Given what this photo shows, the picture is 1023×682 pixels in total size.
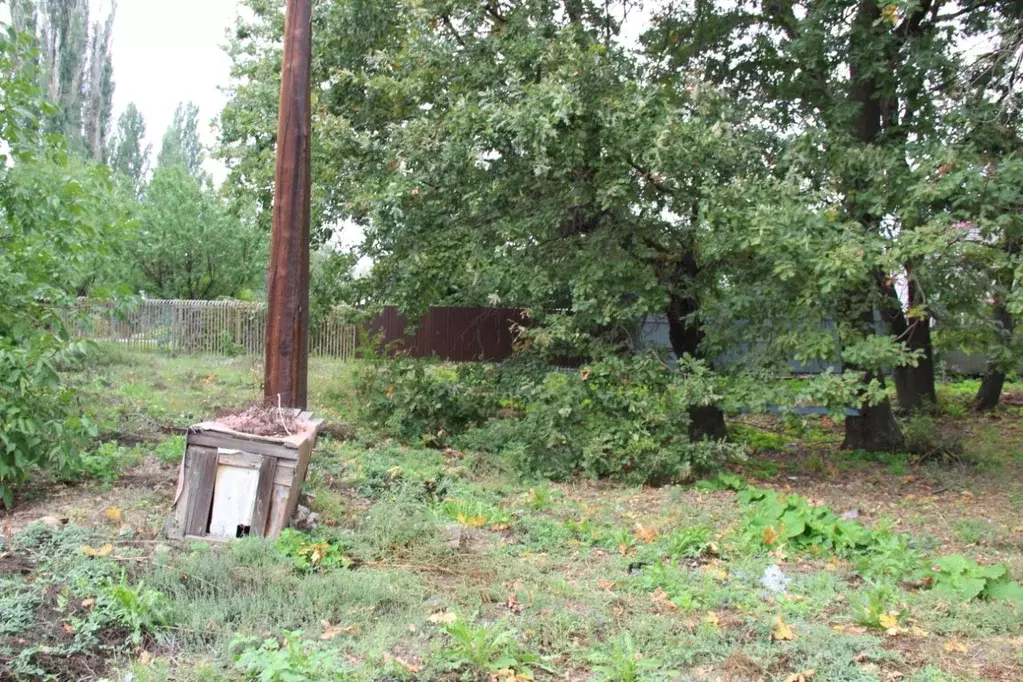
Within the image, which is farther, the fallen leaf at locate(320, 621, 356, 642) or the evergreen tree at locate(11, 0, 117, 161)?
the evergreen tree at locate(11, 0, 117, 161)

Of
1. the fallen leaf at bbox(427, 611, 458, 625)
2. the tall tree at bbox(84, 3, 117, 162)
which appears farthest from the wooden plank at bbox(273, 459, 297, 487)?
the tall tree at bbox(84, 3, 117, 162)

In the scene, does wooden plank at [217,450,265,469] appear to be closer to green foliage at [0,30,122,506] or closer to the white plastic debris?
green foliage at [0,30,122,506]

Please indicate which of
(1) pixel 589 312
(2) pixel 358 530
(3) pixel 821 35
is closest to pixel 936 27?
(3) pixel 821 35

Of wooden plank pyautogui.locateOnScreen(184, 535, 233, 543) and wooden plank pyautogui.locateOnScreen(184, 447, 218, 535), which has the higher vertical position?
wooden plank pyautogui.locateOnScreen(184, 447, 218, 535)

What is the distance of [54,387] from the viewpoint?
6301 millimetres

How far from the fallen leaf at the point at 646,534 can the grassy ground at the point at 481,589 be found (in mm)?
20

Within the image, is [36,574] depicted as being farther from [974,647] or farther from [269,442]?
[974,647]

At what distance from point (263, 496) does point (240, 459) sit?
0.94 feet

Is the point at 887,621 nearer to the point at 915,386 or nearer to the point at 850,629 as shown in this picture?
the point at 850,629

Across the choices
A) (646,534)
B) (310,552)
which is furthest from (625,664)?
(646,534)

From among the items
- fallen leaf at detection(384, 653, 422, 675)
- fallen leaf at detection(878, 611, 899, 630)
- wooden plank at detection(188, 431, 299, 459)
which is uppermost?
wooden plank at detection(188, 431, 299, 459)

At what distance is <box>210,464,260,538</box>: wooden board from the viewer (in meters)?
5.61

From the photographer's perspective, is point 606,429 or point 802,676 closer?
point 802,676

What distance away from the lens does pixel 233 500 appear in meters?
5.64
